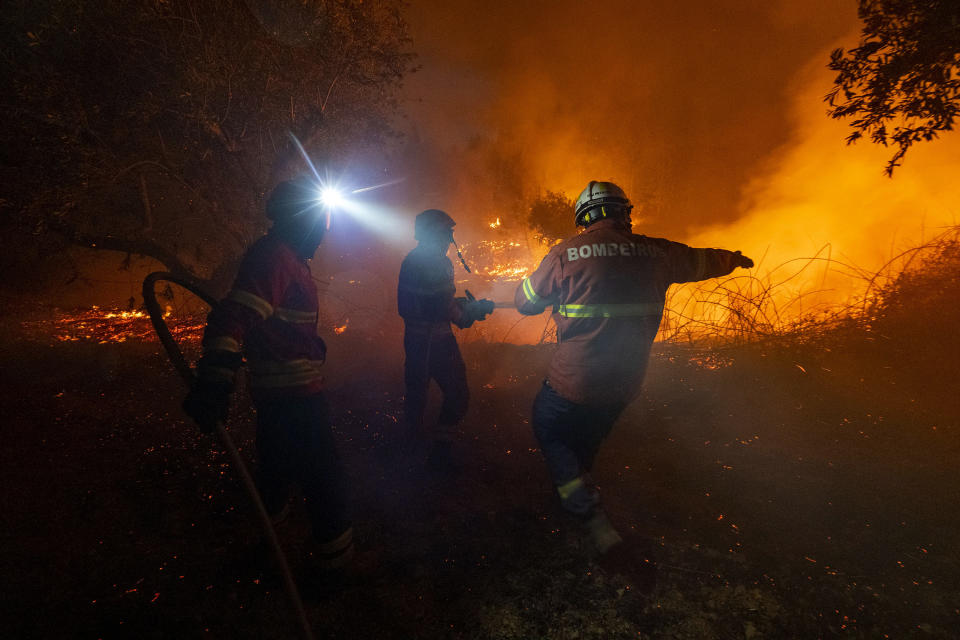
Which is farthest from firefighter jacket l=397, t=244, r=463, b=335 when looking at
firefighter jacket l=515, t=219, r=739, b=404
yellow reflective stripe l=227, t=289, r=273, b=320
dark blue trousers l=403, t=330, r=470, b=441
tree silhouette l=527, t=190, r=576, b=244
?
tree silhouette l=527, t=190, r=576, b=244

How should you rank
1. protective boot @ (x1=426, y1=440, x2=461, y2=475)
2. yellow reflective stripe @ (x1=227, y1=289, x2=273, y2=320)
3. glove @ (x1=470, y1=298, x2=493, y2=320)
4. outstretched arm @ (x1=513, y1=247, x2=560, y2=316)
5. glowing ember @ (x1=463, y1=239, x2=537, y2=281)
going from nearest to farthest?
yellow reflective stripe @ (x1=227, y1=289, x2=273, y2=320) → outstretched arm @ (x1=513, y1=247, x2=560, y2=316) → protective boot @ (x1=426, y1=440, x2=461, y2=475) → glove @ (x1=470, y1=298, x2=493, y2=320) → glowing ember @ (x1=463, y1=239, x2=537, y2=281)

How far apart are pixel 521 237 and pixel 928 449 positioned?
2433cm

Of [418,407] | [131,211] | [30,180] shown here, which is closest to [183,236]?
[131,211]

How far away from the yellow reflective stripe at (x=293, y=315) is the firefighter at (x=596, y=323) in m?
1.47

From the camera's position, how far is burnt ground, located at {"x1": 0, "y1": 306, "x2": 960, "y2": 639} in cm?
200

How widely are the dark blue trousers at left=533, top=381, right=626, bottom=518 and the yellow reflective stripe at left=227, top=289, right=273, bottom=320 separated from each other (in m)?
1.89

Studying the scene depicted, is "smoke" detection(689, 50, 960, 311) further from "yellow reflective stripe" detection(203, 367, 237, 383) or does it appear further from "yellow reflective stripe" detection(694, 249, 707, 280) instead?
"yellow reflective stripe" detection(203, 367, 237, 383)

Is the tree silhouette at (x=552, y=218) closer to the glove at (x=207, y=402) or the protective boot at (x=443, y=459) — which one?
the protective boot at (x=443, y=459)

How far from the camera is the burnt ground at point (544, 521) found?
2004mm

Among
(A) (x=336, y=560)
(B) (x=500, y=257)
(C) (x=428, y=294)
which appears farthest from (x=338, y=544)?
(B) (x=500, y=257)

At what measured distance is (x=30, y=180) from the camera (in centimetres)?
537

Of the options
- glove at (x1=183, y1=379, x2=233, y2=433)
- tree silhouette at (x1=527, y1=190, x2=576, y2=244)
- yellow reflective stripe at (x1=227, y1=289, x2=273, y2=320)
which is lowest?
glove at (x1=183, y1=379, x2=233, y2=433)

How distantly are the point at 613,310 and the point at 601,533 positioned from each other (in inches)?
57.9

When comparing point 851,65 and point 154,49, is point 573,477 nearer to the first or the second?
point 851,65
